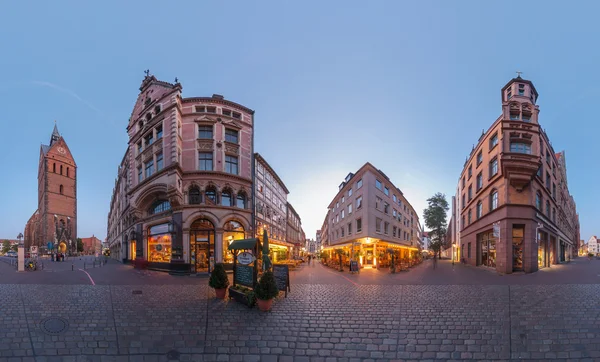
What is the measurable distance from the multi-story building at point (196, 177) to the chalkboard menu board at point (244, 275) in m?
12.6

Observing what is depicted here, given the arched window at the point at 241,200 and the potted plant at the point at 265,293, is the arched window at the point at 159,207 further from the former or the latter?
the potted plant at the point at 265,293

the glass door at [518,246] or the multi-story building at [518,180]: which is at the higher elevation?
the multi-story building at [518,180]

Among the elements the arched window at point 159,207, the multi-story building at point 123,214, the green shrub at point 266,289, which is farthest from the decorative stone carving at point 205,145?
the green shrub at point 266,289

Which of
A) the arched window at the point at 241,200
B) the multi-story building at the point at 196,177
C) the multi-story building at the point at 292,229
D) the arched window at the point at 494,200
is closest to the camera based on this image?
the multi-story building at the point at 196,177

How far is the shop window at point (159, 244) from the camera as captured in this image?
80.0ft

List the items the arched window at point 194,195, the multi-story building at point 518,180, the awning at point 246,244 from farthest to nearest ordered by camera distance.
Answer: the arched window at point 194,195 < the multi-story building at point 518,180 < the awning at point 246,244

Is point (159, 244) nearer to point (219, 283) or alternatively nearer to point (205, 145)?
point (205, 145)

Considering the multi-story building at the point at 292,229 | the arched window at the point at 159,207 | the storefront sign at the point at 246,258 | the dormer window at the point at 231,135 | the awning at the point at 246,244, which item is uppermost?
the dormer window at the point at 231,135

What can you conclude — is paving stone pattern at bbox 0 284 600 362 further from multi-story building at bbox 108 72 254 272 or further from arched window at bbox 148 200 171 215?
arched window at bbox 148 200 171 215

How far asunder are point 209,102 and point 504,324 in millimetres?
23312

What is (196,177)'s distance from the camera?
2342 cm

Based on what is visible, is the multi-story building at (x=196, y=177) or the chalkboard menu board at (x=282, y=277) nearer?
the chalkboard menu board at (x=282, y=277)

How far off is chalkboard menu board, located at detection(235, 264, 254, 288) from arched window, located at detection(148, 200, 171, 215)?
609 inches

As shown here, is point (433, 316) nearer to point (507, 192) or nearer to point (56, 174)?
point (507, 192)
